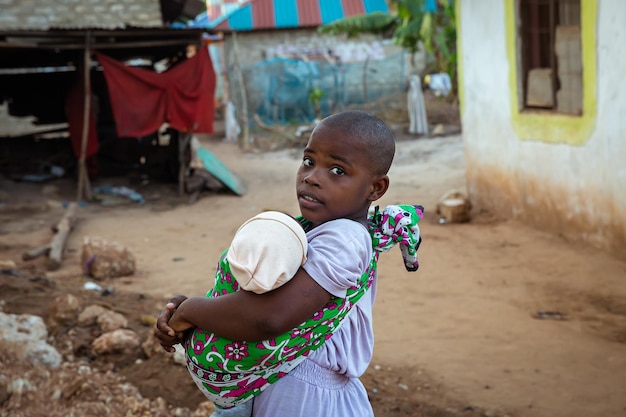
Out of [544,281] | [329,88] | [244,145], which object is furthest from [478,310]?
[329,88]

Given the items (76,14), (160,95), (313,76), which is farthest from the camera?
(313,76)

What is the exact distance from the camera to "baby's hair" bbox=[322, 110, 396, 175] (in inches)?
60.6

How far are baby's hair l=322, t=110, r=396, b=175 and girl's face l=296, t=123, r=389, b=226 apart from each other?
0.5 inches

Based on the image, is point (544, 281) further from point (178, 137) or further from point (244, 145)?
point (244, 145)

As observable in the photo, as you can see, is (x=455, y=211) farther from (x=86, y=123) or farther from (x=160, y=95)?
(x=86, y=123)

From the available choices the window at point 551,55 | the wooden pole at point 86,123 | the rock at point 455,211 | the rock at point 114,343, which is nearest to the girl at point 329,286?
the rock at point 114,343

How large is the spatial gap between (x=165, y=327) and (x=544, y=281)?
4942mm

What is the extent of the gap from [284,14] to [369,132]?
71.4 ft

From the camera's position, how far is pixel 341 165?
1544 mm

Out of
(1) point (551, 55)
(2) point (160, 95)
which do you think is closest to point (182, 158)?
(2) point (160, 95)

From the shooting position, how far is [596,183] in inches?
251

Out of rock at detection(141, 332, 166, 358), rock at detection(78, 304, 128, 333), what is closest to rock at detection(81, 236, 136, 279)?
rock at detection(78, 304, 128, 333)

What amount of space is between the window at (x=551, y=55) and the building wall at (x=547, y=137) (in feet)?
0.48

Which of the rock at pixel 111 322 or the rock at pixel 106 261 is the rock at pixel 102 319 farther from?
the rock at pixel 106 261
